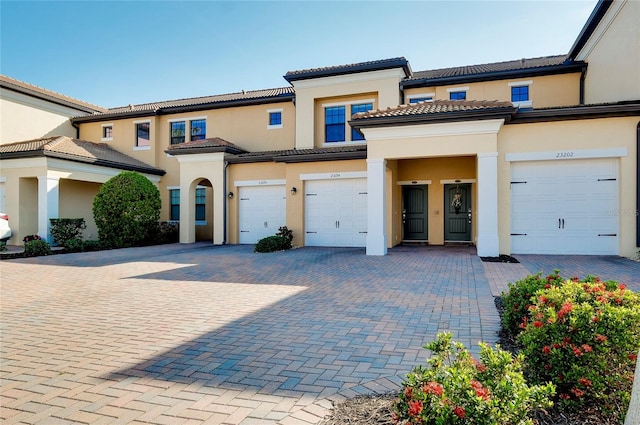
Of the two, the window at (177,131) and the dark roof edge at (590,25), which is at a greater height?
the dark roof edge at (590,25)

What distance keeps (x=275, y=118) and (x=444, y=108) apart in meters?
10.6

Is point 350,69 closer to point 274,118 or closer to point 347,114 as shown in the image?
point 347,114

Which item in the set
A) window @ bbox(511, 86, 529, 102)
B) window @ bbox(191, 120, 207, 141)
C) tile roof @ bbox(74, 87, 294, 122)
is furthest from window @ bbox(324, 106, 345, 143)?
window @ bbox(511, 86, 529, 102)

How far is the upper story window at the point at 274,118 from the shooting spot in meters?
20.7

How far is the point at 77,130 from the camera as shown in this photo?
24516mm

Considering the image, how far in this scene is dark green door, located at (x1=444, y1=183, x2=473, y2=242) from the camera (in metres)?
16.7

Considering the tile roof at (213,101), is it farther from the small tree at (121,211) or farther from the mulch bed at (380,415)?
the mulch bed at (380,415)

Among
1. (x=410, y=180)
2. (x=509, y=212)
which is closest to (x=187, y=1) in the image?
(x=410, y=180)

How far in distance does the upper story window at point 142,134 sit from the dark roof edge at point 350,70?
9688 millimetres

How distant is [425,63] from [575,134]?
413 inches

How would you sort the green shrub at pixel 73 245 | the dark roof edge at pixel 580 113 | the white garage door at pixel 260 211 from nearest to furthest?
the dark roof edge at pixel 580 113 → the green shrub at pixel 73 245 → the white garage door at pixel 260 211

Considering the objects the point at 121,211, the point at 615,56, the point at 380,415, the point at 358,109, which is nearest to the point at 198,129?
the point at 121,211

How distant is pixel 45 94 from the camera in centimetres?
2169

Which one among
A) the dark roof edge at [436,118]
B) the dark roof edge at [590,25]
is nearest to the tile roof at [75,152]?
the dark roof edge at [436,118]
